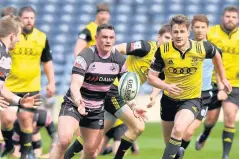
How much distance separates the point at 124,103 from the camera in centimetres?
1001

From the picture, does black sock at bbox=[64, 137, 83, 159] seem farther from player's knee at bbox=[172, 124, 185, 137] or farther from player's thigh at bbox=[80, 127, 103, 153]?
player's knee at bbox=[172, 124, 185, 137]

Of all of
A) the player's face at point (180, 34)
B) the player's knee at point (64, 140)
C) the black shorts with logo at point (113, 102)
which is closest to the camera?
the player's knee at point (64, 140)

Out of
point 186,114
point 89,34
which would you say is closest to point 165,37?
point 186,114

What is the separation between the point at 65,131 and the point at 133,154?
434 cm

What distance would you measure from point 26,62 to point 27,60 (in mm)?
33

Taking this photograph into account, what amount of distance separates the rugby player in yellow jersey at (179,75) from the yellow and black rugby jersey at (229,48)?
2501 mm

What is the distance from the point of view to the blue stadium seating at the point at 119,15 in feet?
74.8

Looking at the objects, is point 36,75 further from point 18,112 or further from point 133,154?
point 133,154

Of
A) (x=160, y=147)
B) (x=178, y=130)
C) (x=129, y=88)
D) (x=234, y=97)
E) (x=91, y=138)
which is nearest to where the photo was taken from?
(x=129, y=88)

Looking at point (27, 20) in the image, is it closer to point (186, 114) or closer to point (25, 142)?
point (25, 142)

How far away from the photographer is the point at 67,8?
76.1 feet

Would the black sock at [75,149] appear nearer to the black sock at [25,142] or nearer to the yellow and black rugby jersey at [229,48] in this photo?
the black sock at [25,142]

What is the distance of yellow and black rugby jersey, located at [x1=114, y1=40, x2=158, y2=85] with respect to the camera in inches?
410

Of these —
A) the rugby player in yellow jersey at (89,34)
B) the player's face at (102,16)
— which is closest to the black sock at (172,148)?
the rugby player in yellow jersey at (89,34)
